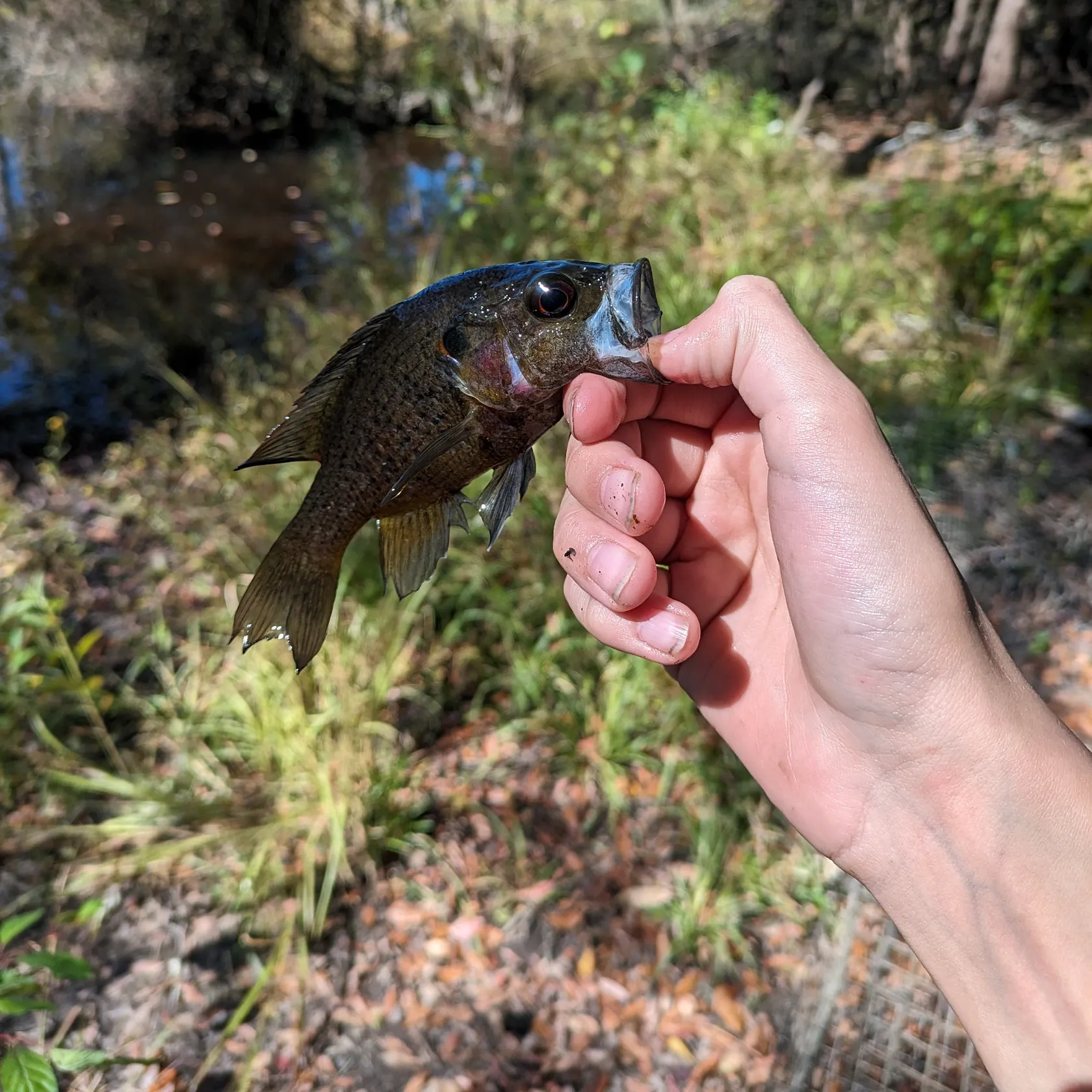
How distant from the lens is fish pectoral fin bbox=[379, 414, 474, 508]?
1.42 m

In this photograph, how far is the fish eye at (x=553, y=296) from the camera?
1.44 m

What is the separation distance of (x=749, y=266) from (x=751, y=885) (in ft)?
13.7

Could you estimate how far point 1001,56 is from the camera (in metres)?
11.1

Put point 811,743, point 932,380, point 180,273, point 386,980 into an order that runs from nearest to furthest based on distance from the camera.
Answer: point 811,743, point 386,980, point 932,380, point 180,273

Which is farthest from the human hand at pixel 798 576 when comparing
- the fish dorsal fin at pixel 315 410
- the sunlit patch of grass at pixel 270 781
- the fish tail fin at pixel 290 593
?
the sunlit patch of grass at pixel 270 781

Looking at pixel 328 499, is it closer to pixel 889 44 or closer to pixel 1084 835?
pixel 1084 835

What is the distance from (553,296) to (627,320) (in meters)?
0.15

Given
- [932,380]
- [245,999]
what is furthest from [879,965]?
[932,380]

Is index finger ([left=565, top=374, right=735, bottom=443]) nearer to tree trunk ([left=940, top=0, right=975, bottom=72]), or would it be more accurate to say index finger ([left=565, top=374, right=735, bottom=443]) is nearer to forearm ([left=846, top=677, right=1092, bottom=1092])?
forearm ([left=846, top=677, right=1092, bottom=1092])

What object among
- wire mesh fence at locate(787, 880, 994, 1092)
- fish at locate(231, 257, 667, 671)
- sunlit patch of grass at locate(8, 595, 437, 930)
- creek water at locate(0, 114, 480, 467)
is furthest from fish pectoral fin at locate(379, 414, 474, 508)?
creek water at locate(0, 114, 480, 467)

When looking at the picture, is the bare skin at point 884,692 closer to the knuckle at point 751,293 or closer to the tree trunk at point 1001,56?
the knuckle at point 751,293

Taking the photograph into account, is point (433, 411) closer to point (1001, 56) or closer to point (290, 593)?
point (290, 593)

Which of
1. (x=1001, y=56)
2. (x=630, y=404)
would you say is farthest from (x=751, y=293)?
(x=1001, y=56)

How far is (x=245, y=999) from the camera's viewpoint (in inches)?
109
